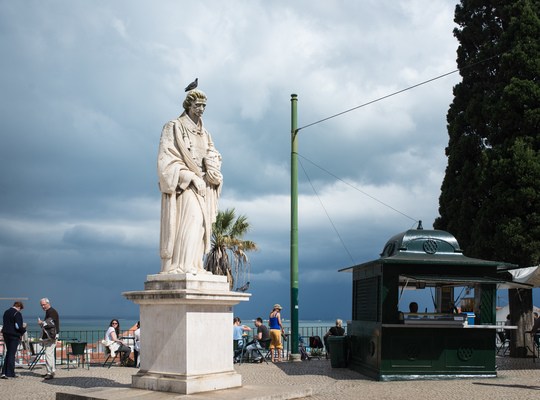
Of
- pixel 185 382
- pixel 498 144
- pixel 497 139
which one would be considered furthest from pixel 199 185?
pixel 497 139

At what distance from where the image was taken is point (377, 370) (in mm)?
15523

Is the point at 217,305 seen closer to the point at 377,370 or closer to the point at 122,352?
the point at 377,370

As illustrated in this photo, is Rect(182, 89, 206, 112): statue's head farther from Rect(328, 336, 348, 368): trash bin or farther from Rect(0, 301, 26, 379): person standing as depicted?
Rect(328, 336, 348, 368): trash bin

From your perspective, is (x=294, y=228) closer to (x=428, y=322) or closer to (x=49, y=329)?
(x=428, y=322)

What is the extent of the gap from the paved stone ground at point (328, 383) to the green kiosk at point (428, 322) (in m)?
0.47

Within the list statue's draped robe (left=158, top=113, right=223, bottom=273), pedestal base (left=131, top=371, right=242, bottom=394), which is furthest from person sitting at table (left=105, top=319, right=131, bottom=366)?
statue's draped robe (left=158, top=113, right=223, bottom=273)

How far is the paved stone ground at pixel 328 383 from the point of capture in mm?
12531

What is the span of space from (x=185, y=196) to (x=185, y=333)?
6.97 feet

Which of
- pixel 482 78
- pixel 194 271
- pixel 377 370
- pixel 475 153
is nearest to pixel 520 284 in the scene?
pixel 377 370

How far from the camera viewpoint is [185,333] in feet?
33.3

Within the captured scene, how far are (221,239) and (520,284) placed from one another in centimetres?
1170

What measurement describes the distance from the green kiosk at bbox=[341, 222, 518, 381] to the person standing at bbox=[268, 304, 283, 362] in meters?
5.46

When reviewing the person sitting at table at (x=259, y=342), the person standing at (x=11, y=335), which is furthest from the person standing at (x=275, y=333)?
the person standing at (x=11, y=335)

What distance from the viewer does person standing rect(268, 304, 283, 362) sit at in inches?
848
